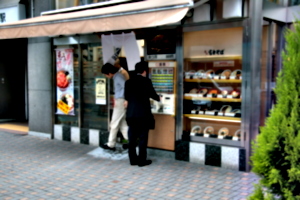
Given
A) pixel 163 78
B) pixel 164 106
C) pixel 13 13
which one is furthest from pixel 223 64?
pixel 13 13

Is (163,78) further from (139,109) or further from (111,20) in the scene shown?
(111,20)

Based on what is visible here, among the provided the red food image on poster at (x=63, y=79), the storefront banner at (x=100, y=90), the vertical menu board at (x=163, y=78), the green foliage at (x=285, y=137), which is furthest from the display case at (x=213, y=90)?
the green foliage at (x=285, y=137)

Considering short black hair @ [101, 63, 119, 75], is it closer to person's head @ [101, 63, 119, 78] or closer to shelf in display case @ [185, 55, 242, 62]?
person's head @ [101, 63, 119, 78]

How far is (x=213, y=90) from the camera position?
6922 millimetres

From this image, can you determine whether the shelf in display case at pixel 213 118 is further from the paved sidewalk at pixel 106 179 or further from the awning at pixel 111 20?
the awning at pixel 111 20

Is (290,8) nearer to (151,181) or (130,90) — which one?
(130,90)

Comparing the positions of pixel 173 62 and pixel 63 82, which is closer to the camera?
pixel 173 62

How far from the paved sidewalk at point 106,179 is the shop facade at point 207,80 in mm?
410

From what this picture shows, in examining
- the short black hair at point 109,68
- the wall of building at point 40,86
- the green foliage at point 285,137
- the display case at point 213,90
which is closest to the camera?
the green foliage at point 285,137

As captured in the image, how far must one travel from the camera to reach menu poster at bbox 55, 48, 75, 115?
891cm

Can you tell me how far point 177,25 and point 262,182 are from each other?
4573 millimetres

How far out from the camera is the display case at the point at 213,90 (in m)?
6.52

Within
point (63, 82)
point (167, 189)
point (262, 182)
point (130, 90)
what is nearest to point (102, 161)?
point (130, 90)

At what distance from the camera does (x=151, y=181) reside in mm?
5805
